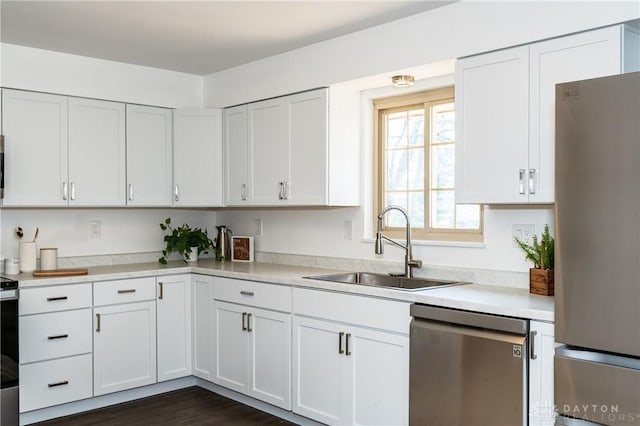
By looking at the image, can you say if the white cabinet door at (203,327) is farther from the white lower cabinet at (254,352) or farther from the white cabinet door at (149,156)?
the white cabinet door at (149,156)

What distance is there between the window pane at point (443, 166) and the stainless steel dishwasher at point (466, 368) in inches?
41.5

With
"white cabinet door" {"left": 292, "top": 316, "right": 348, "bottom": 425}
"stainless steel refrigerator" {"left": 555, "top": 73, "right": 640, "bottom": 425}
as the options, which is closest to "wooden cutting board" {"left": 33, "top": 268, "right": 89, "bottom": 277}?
"white cabinet door" {"left": 292, "top": 316, "right": 348, "bottom": 425}

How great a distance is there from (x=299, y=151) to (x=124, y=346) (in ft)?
5.57

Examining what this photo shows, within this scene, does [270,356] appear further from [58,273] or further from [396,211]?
[58,273]

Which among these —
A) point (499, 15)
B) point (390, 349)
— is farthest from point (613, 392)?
point (499, 15)

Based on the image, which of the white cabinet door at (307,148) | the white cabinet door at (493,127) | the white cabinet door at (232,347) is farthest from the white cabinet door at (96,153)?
the white cabinet door at (493,127)

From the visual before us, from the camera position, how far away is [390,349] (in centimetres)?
292

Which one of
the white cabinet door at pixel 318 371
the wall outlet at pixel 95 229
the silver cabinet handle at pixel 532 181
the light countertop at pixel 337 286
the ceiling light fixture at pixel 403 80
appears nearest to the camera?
the light countertop at pixel 337 286

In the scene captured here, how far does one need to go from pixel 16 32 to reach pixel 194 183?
1.51 m

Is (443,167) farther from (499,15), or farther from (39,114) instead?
(39,114)

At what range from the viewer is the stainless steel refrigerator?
2025 mm

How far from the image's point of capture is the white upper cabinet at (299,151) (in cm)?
372

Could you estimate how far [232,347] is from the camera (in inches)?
152

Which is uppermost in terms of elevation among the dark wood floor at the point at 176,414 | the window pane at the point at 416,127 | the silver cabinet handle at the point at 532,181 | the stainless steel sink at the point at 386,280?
the window pane at the point at 416,127
